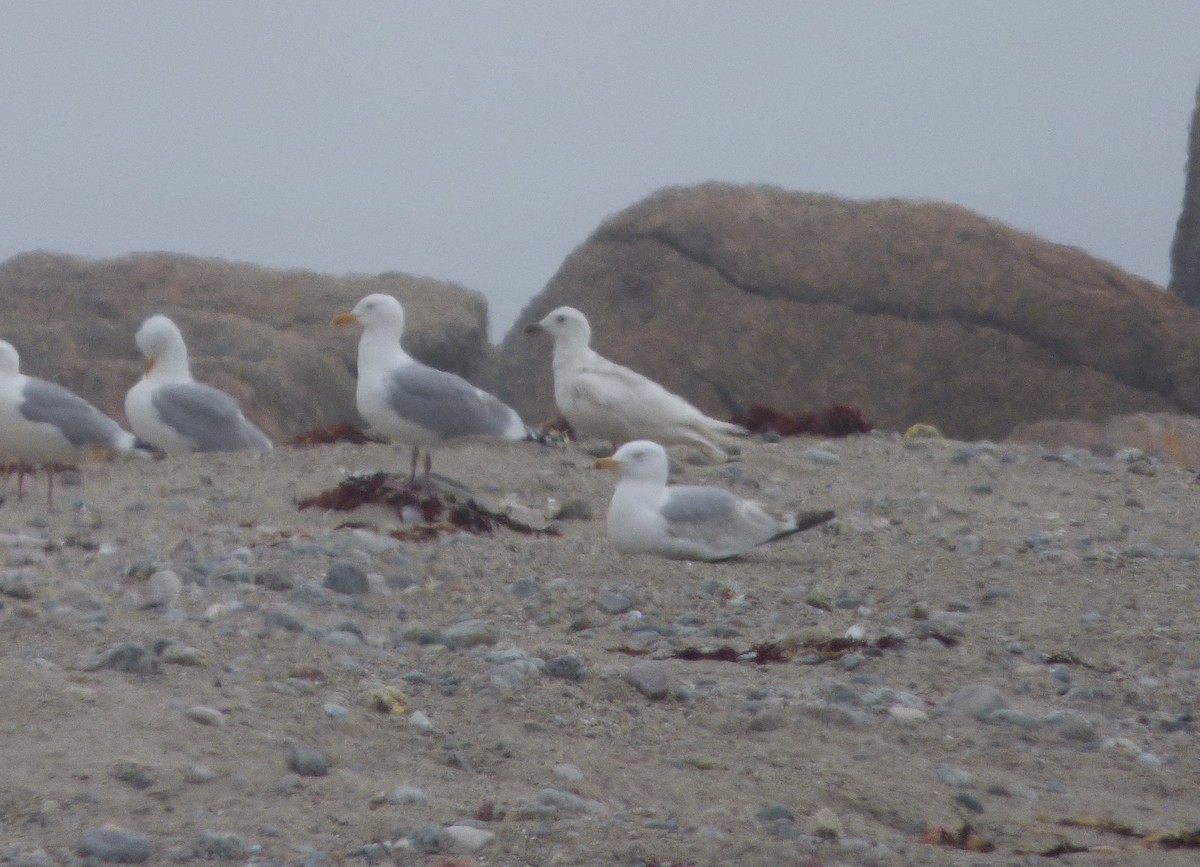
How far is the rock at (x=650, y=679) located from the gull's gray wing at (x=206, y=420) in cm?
472

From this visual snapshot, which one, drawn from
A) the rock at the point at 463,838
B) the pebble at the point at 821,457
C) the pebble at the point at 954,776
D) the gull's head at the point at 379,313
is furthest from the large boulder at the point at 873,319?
the rock at the point at 463,838

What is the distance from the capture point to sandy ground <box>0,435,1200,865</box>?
2.99 meters

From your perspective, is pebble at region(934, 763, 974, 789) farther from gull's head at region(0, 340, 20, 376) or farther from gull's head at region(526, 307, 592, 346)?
gull's head at region(0, 340, 20, 376)

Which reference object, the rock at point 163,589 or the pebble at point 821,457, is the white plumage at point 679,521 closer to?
the rock at point 163,589

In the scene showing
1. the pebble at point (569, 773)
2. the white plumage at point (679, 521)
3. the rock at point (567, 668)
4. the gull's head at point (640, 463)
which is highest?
the gull's head at point (640, 463)

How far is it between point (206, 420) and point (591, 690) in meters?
5.00

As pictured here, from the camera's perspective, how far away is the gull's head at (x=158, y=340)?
8.72 m

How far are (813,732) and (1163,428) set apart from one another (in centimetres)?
688

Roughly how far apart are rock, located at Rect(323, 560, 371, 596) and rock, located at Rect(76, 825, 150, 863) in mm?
2225

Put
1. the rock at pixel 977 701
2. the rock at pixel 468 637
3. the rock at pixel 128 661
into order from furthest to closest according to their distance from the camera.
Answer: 1. the rock at pixel 468 637
2. the rock at pixel 977 701
3. the rock at pixel 128 661

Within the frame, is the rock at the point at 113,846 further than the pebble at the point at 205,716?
No

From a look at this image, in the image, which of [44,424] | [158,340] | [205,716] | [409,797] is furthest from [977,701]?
[158,340]

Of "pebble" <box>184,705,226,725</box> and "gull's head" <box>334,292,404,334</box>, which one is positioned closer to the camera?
"pebble" <box>184,705,226,725</box>

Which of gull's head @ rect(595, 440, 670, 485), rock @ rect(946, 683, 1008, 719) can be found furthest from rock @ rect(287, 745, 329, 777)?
gull's head @ rect(595, 440, 670, 485)
